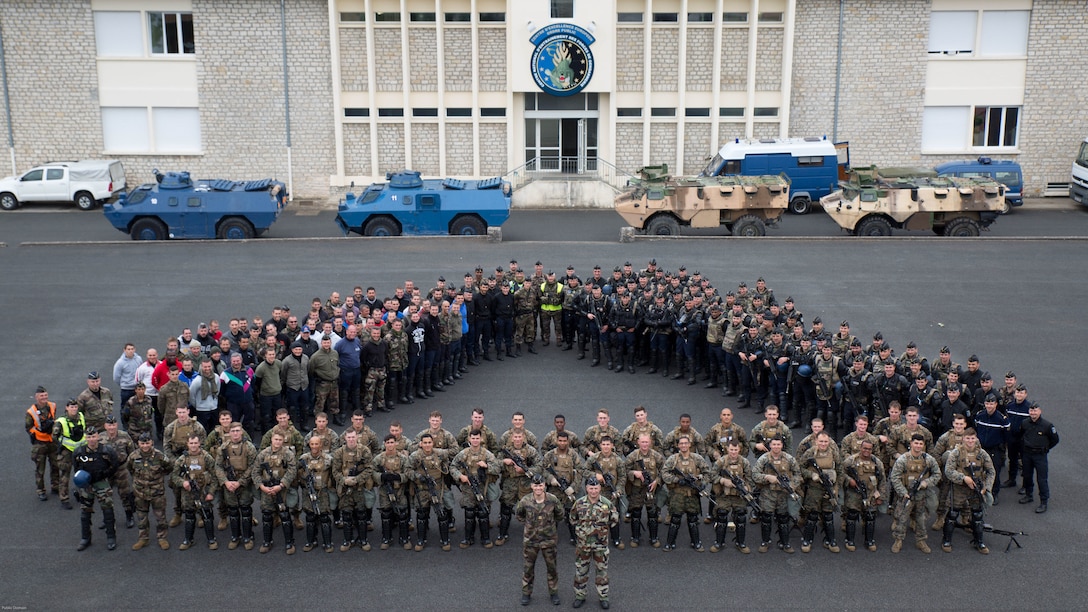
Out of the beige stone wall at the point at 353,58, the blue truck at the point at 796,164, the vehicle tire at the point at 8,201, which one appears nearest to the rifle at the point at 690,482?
the blue truck at the point at 796,164

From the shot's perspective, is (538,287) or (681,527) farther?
(538,287)

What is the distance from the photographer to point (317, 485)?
36.4 ft

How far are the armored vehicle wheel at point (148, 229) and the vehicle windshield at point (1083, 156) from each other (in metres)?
27.7

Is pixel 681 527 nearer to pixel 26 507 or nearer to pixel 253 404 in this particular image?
pixel 253 404

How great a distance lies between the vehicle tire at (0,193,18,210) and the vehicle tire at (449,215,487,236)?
51.4 feet

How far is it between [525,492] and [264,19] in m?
27.5

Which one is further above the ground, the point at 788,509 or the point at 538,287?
the point at 538,287

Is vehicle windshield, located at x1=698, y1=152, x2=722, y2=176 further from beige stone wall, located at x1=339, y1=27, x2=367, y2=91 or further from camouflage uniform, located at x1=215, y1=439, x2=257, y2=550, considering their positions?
camouflage uniform, located at x1=215, y1=439, x2=257, y2=550

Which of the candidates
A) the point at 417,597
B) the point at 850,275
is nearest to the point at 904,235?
the point at 850,275

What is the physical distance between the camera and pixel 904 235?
27.8 metres

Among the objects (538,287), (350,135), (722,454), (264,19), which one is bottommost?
(722,454)

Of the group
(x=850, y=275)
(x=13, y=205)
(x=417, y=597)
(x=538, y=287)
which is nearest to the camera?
(x=417, y=597)

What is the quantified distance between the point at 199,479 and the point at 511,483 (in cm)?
331

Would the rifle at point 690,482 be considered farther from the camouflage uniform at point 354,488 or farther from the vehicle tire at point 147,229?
the vehicle tire at point 147,229
